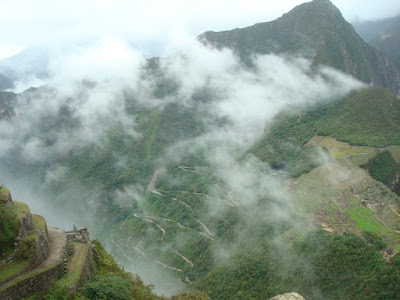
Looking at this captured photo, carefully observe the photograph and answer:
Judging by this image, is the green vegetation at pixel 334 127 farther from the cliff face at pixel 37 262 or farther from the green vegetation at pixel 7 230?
the green vegetation at pixel 7 230

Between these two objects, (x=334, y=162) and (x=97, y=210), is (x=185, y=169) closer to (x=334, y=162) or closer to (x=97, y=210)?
(x=97, y=210)

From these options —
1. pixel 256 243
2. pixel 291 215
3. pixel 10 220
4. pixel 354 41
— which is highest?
pixel 354 41

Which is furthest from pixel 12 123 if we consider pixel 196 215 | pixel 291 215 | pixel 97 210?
pixel 291 215

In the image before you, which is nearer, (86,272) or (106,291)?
(106,291)

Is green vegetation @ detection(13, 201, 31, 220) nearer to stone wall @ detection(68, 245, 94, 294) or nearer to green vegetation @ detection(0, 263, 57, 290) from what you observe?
green vegetation @ detection(0, 263, 57, 290)

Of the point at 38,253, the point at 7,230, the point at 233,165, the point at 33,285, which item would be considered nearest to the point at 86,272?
the point at 38,253

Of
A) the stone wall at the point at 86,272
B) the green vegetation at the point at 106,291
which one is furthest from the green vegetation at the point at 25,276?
the green vegetation at the point at 106,291

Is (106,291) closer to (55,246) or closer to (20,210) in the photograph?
(55,246)

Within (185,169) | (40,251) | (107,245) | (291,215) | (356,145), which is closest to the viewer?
(40,251)
